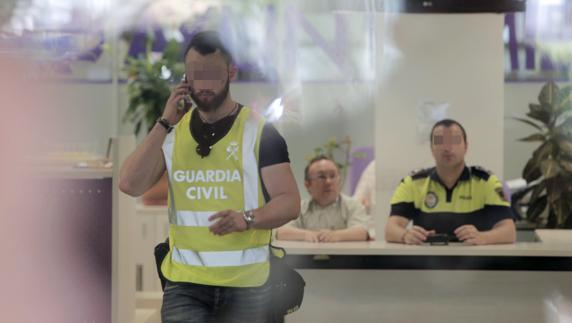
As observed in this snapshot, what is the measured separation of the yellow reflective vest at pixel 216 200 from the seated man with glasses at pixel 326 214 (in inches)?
8.8

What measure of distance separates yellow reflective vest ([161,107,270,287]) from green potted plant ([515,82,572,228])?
62 cm

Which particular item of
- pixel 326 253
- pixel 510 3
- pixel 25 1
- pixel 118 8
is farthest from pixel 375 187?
pixel 25 1

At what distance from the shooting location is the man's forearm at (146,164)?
125 cm

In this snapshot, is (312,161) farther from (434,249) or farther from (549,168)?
(549,168)

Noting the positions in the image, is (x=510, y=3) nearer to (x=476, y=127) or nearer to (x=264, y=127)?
(x=476, y=127)

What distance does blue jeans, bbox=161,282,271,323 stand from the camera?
123 cm

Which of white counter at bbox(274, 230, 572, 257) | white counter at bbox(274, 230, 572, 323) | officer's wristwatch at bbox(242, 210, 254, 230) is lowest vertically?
white counter at bbox(274, 230, 572, 323)

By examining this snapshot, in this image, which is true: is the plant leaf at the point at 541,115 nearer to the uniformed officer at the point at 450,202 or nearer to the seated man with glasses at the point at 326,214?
the uniformed officer at the point at 450,202

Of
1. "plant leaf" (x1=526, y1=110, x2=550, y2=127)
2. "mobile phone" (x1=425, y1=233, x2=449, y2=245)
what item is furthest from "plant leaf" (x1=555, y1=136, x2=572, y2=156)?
"mobile phone" (x1=425, y1=233, x2=449, y2=245)

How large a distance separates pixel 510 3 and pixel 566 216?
20.2 inches

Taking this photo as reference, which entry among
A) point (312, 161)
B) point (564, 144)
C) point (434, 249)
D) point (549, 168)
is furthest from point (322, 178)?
point (564, 144)

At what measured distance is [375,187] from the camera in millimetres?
1718

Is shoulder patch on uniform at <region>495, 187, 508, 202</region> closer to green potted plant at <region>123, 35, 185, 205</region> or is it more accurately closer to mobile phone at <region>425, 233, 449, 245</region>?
mobile phone at <region>425, 233, 449, 245</region>

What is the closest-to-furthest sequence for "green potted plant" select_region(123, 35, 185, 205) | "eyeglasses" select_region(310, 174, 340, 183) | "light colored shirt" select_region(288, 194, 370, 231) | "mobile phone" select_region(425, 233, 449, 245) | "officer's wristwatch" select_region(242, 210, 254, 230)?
"officer's wristwatch" select_region(242, 210, 254, 230) < "green potted plant" select_region(123, 35, 185, 205) < "eyeglasses" select_region(310, 174, 340, 183) < "light colored shirt" select_region(288, 194, 370, 231) < "mobile phone" select_region(425, 233, 449, 245)
